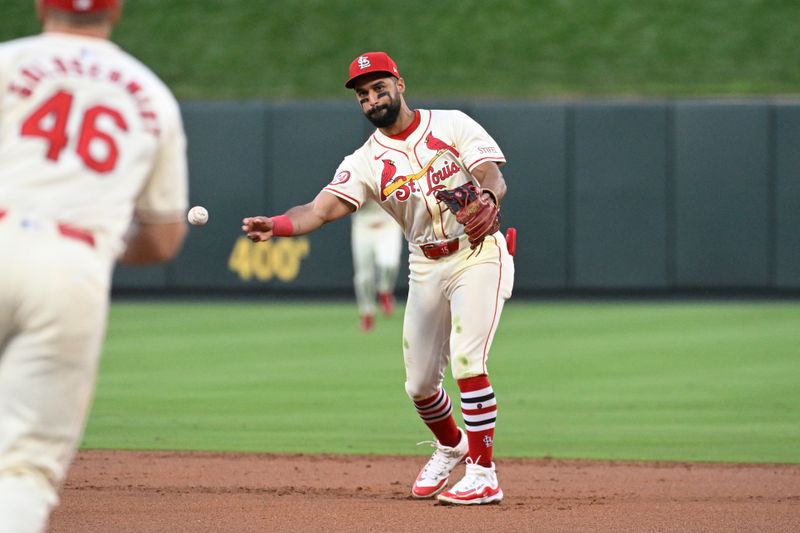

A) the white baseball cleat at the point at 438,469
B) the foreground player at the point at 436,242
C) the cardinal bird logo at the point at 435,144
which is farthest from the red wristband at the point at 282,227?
the white baseball cleat at the point at 438,469

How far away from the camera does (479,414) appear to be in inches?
243

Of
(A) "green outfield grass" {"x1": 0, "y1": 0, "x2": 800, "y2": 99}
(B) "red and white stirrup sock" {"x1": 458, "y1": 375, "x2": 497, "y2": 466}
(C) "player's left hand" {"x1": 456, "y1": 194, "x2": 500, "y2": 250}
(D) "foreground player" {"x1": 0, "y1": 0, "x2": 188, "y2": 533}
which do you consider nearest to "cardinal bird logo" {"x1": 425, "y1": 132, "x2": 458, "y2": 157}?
(C) "player's left hand" {"x1": 456, "y1": 194, "x2": 500, "y2": 250}

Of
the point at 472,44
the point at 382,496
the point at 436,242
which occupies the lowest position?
the point at 382,496

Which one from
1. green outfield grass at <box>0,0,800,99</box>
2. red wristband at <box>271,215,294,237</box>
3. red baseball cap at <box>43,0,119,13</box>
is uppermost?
green outfield grass at <box>0,0,800,99</box>

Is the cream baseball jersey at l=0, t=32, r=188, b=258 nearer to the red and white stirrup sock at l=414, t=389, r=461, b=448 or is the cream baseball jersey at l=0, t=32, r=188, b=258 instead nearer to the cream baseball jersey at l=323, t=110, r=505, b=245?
the cream baseball jersey at l=323, t=110, r=505, b=245

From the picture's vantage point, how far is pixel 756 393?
33.1 ft

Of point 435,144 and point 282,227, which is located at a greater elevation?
point 435,144

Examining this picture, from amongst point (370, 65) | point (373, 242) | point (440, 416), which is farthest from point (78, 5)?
point (373, 242)

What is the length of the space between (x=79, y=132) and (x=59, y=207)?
0.20m

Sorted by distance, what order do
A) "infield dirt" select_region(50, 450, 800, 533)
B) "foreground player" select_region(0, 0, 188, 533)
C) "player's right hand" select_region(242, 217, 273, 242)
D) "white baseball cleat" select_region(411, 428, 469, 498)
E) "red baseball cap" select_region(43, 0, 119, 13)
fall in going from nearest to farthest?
1. "foreground player" select_region(0, 0, 188, 533)
2. "red baseball cap" select_region(43, 0, 119, 13)
3. "infield dirt" select_region(50, 450, 800, 533)
4. "player's right hand" select_region(242, 217, 273, 242)
5. "white baseball cleat" select_region(411, 428, 469, 498)

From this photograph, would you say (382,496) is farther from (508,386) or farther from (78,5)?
(508,386)

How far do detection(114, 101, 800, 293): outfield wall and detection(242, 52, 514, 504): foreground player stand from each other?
12.0m

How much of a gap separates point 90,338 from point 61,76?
681mm

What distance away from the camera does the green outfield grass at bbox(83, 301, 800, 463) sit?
826 cm
